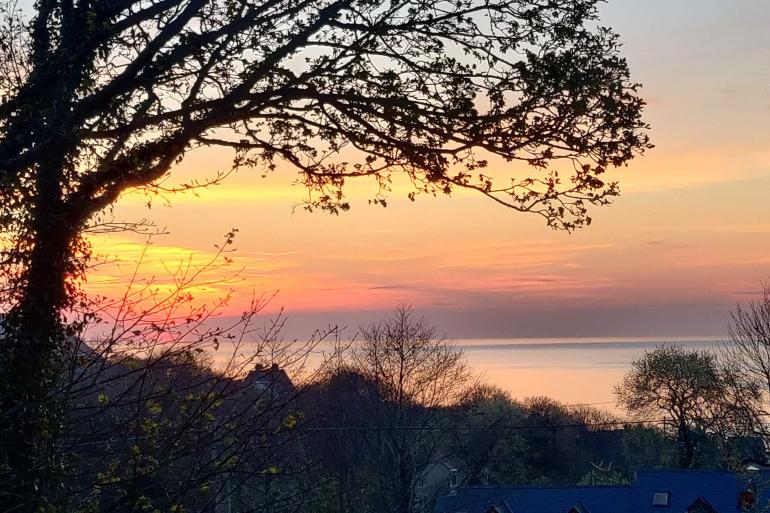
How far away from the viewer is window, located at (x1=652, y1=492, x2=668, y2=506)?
41406 mm

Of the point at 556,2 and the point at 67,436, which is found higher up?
the point at 556,2

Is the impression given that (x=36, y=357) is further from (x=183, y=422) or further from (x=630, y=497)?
(x=630, y=497)

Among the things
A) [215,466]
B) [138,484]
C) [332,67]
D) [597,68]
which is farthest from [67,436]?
[597,68]

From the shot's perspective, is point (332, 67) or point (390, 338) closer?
point (332, 67)

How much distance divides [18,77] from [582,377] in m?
120

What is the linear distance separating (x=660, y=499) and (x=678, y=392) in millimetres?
8559

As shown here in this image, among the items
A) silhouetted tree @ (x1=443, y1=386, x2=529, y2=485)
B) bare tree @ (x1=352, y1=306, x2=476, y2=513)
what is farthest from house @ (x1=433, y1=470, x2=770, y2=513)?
bare tree @ (x1=352, y1=306, x2=476, y2=513)

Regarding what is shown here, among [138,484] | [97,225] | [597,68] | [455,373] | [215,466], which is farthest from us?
[455,373]

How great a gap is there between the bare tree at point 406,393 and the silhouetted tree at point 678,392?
647 inches

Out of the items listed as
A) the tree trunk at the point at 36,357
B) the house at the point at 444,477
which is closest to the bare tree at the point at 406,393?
the house at the point at 444,477

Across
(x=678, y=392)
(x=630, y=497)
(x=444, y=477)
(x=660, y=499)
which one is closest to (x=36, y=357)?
(x=660, y=499)

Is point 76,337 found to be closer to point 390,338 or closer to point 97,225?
point 97,225

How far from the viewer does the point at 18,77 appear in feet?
22.5

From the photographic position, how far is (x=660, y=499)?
137 ft
